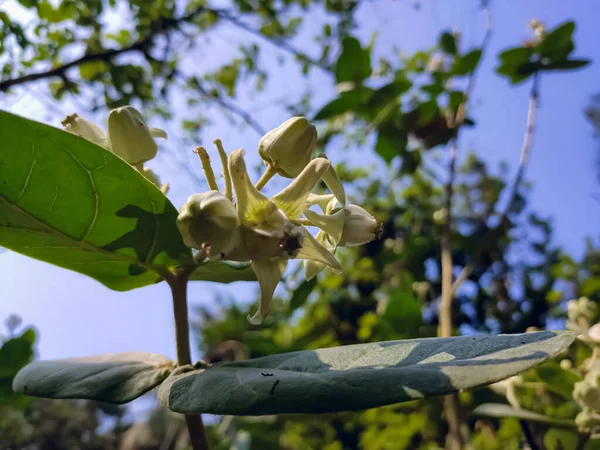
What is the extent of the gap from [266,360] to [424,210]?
2332 millimetres

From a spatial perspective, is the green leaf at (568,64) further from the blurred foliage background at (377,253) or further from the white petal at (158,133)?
the white petal at (158,133)

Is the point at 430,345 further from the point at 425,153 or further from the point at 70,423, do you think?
the point at 70,423

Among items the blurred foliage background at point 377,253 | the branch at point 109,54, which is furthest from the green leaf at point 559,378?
the branch at point 109,54

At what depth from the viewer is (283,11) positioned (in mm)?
3047

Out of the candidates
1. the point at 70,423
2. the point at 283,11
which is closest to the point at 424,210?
the point at 283,11

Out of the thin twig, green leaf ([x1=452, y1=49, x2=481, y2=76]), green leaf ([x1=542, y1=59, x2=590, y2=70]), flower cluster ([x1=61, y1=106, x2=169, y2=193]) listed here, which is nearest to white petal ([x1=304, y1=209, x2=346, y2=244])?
flower cluster ([x1=61, y1=106, x2=169, y2=193])

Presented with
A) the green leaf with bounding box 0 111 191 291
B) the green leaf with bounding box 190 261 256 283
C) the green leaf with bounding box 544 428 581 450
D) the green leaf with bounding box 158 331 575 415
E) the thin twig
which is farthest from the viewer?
the thin twig

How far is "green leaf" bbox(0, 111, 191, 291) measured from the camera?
48 centimetres

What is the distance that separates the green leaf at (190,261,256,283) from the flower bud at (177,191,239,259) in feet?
0.54

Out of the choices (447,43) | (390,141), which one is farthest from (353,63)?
(447,43)

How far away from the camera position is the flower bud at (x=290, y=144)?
0.62 metres

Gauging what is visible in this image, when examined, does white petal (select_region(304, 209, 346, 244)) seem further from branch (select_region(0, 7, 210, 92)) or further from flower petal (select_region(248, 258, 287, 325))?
branch (select_region(0, 7, 210, 92))

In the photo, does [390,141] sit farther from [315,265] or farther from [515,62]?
[315,265]

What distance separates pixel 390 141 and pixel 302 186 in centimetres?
114
